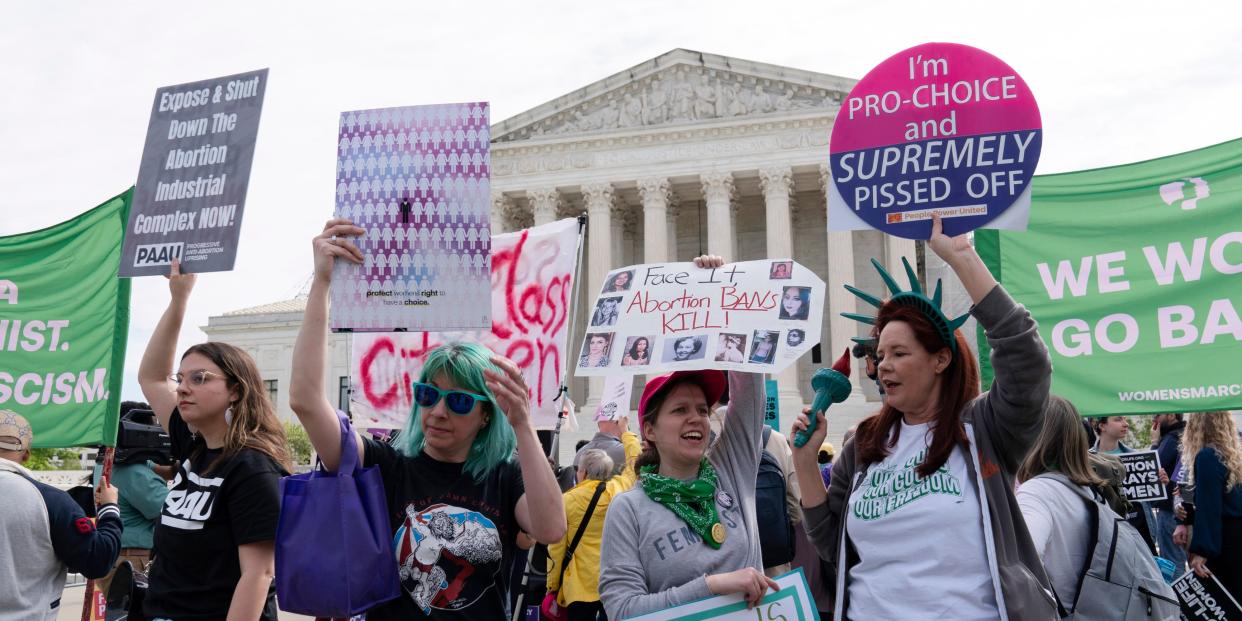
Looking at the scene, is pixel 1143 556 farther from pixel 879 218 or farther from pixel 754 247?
pixel 754 247

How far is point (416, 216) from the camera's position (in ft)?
11.1

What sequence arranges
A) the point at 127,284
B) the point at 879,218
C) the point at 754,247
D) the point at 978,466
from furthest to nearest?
1. the point at 754,247
2. the point at 127,284
3. the point at 879,218
4. the point at 978,466

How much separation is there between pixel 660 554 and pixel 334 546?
1.01 meters

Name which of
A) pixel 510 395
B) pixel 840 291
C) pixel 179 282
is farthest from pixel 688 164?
pixel 510 395

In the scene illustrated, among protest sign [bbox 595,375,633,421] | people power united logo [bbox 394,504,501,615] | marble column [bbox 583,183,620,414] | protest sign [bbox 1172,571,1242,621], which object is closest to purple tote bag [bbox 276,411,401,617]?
people power united logo [bbox 394,504,501,615]

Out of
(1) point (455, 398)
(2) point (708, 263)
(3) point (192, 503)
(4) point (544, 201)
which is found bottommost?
(3) point (192, 503)

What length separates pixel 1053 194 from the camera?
19.7 ft

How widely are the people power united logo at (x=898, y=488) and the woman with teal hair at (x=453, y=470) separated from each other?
3.07ft

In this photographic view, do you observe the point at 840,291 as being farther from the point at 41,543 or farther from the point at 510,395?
the point at 510,395

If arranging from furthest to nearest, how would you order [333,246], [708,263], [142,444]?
[142,444], [708,263], [333,246]

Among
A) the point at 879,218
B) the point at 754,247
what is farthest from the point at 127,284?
the point at 754,247

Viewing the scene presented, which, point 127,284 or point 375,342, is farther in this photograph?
point 127,284

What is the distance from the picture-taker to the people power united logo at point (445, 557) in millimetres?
2775

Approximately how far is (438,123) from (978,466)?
2267mm
